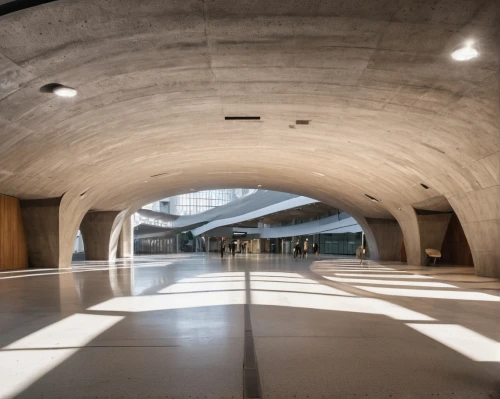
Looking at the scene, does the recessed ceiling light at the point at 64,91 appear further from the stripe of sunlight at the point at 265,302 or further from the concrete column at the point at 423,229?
the concrete column at the point at 423,229

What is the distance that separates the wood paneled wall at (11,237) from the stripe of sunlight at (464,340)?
1952cm

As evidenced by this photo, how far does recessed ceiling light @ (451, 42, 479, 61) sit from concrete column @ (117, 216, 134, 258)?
37.0m

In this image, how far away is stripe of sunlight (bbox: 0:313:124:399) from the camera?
14.9ft

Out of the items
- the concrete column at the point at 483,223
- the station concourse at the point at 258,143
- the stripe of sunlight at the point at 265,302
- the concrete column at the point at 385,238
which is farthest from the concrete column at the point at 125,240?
the stripe of sunlight at the point at 265,302

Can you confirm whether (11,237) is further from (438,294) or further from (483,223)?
(483,223)

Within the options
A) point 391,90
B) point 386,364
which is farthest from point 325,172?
point 386,364

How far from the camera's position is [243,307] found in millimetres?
9188

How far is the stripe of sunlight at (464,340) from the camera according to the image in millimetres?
5418

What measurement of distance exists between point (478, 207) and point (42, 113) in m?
13.3

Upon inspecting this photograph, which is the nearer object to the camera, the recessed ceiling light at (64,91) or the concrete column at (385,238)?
the recessed ceiling light at (64,91)

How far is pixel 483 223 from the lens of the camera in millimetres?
15633

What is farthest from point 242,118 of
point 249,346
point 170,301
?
point 249,346

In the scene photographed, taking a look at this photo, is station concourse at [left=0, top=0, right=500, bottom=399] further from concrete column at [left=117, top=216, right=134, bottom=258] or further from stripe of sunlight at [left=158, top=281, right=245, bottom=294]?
concrete column at [left=117, top=216, right=134, bottom=258]

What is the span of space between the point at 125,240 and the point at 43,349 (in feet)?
125
